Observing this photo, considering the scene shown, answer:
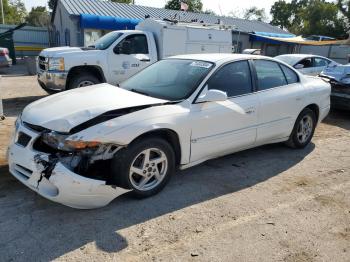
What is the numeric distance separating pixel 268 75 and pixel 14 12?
68.8 metres

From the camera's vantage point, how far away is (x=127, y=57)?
366 inches

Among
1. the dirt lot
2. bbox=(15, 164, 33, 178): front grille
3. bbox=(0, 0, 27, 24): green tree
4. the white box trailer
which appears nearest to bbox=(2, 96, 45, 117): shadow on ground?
the dirt lot

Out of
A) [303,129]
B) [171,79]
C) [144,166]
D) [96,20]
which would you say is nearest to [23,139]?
[144,166]

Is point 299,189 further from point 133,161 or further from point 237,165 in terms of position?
point 133,161

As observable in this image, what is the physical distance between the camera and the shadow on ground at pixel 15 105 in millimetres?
8008

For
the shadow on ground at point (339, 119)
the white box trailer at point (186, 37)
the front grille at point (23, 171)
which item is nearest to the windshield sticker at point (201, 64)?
the front grille at point (23, 171)

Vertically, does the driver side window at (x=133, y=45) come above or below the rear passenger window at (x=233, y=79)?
above

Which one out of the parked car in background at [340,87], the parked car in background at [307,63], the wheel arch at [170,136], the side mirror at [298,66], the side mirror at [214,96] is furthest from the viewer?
the parked car in background at [307,63]

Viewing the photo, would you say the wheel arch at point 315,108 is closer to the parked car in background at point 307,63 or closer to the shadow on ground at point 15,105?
the parked car in background at point 307,63

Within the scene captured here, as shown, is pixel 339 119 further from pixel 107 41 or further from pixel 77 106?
pixel 77 106

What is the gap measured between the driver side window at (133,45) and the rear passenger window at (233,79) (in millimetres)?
5018

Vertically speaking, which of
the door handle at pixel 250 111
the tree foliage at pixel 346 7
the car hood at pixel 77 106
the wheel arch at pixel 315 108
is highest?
the tree foliage at pixel 346 7

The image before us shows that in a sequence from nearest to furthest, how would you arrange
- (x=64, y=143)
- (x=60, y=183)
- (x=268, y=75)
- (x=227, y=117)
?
(x=60, y=183)
(x=64, y=143)
(x=227, y=117)
(x=268, y=75)

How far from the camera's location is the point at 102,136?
3.39 meters
